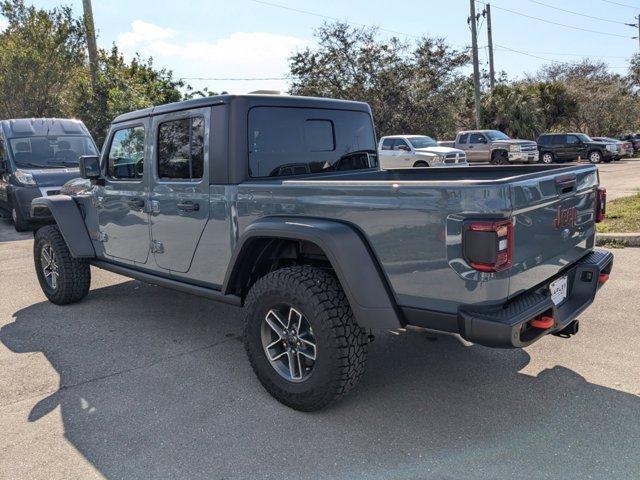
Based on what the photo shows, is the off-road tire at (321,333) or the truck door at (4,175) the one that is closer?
the off-road tire at (321,333)

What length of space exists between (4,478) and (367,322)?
199cm

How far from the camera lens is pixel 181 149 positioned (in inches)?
161

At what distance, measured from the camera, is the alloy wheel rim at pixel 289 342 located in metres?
3.29

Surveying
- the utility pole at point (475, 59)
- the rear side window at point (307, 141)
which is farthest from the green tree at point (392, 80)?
the rear side window at point (307, 141)

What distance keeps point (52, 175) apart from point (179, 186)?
7807 millimetres

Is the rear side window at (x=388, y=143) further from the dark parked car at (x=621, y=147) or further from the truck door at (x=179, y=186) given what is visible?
the truck door at (x=179, y=186)

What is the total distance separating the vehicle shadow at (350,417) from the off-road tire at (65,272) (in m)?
0.94

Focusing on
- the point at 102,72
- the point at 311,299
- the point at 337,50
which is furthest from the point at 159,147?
the point at 337,50

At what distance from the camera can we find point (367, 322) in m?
2.95

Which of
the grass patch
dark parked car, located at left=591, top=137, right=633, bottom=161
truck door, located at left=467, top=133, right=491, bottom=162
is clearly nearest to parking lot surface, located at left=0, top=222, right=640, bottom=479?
the grass patch

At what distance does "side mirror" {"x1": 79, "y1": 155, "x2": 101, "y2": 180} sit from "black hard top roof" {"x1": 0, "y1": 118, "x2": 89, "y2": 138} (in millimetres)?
7437

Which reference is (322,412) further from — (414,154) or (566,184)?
(414,154)

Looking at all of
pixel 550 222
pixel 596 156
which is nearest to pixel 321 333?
pixel 550 222

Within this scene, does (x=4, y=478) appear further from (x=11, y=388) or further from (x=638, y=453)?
(x=638, y=453)
